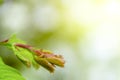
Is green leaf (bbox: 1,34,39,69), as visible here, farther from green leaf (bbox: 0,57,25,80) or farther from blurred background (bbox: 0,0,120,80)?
blurred background (bbox: 0,0,120,80)

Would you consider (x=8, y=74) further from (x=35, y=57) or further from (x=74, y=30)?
(x=74, y=30)

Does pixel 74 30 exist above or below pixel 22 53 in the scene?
above

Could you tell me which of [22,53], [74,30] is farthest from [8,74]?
[74,30]

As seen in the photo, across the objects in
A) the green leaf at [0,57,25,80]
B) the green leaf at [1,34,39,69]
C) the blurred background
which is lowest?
the green leaf at [0,57,25,80]

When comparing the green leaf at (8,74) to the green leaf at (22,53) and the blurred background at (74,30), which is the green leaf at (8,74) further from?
the blurred background at (74,30)

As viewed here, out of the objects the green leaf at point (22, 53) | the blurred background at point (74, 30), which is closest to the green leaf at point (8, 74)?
the green leaf at point (22, 53)

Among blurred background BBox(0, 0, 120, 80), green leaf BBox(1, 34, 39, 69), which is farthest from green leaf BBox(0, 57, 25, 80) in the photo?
blurred background BBox(0, 0, 120, 80)

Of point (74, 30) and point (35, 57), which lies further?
point (74, 30)

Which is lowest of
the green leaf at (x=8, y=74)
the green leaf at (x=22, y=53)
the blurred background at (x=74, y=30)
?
the green leaf at (x=8, y=74)

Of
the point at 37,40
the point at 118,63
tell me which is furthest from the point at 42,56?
the point at 118,63
